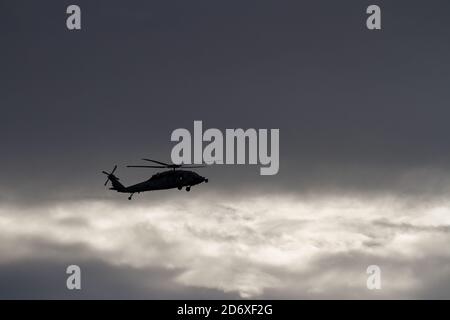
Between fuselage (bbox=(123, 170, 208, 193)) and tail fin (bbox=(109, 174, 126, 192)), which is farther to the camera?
tail fin (bbox=(109, 174, 126, 192))

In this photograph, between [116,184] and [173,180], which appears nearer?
[173,180]

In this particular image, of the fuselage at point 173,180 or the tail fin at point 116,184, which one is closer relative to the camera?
the fuselage at point 173,180
